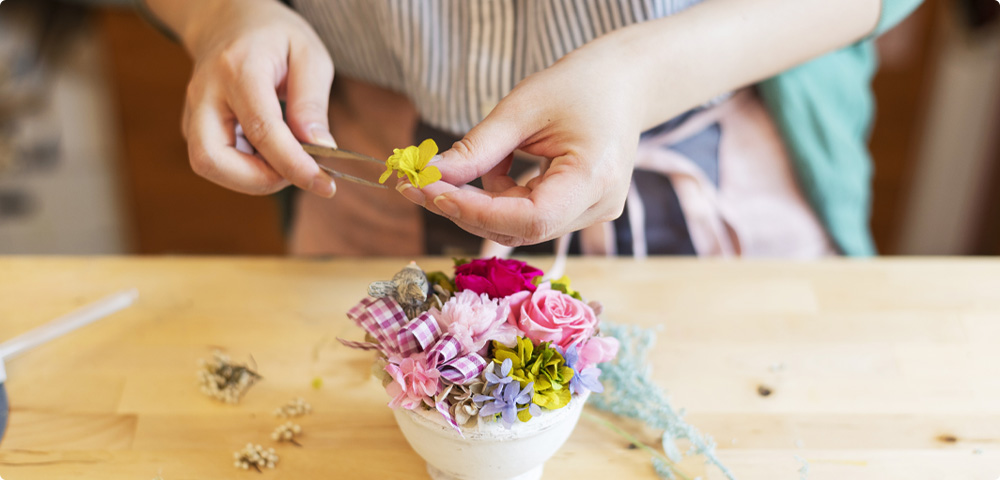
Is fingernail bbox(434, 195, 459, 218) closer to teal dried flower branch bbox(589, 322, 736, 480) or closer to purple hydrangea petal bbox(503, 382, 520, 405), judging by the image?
purple hydrangea petal bbox(503, 382, 520, 405)

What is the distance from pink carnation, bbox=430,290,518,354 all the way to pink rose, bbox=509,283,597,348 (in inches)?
0.5

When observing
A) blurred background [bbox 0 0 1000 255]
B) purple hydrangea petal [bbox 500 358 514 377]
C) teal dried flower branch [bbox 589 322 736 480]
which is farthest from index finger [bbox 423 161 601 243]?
blurred background [bbox 0 0 1000 255]

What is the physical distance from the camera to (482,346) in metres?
0.57

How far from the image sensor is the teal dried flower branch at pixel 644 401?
0.67 metres

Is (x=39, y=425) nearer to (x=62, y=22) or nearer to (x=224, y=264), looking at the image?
(x=224, y=264)

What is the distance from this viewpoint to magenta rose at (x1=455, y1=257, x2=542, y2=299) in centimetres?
61

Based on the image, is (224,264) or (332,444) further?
(224,264)

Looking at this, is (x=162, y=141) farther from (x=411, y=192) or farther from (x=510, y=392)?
(x=510, y=392)

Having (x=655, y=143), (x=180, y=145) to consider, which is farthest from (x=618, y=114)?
(x=180, y=145)

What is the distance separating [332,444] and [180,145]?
153 centimetres

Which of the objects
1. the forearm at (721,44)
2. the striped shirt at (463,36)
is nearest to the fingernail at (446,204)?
the forearm at (721,44)

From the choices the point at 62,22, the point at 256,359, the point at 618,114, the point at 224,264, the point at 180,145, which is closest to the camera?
the point at 618,114

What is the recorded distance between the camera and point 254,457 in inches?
26.2

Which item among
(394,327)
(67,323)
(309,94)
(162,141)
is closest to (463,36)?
(309,94)
